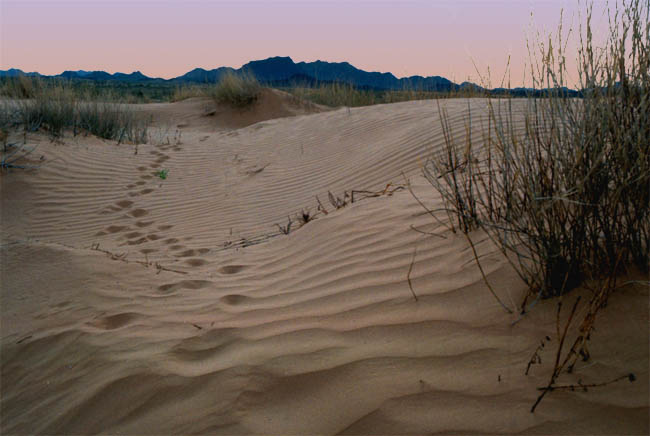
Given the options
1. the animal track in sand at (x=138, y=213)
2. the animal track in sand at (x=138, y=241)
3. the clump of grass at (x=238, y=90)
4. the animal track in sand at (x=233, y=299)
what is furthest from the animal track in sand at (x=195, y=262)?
the clump of grass at (x=238, y=90)

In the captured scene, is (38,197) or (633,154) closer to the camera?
(633,154)

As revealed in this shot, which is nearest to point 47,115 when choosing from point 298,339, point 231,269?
point 231,269

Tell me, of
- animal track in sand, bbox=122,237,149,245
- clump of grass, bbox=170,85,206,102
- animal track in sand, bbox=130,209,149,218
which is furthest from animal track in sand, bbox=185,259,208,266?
clump of grass, bbox=170,85,206,102

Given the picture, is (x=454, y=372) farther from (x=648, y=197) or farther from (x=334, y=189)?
(x=334, y=189)

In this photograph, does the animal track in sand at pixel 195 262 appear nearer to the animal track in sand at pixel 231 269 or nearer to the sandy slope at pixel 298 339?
the sandy slope at pixel 298 339

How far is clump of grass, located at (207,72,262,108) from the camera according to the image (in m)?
15.2

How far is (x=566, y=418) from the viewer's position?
4.58 feet

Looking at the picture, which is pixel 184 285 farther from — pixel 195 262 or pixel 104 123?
pixel 104 123

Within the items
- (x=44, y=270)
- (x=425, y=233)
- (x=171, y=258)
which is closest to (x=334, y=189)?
(x=171, y=258)

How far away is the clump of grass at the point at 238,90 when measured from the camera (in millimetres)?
15156

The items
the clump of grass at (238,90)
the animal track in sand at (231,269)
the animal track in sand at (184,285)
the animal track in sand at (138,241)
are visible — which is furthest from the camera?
the clump of grass at (238,90)

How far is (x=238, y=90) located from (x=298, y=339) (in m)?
14.2

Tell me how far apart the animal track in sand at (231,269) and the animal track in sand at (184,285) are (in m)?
0.23

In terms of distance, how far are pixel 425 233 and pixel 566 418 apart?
139 cm
